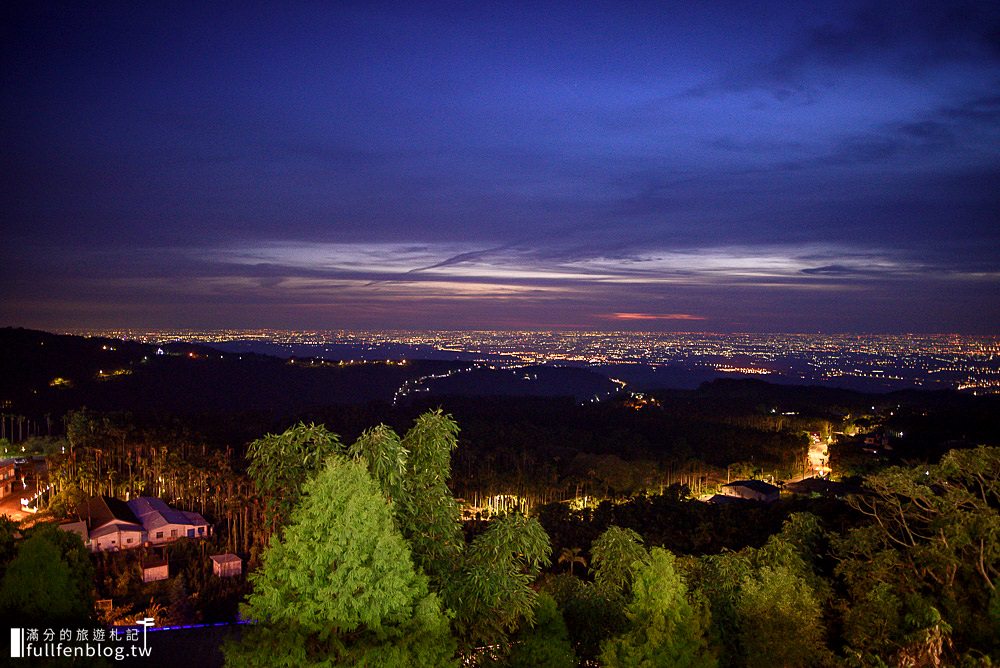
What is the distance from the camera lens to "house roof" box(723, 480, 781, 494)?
125ft

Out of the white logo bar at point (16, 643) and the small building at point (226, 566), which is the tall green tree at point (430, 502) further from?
the small building at point (226, 566)

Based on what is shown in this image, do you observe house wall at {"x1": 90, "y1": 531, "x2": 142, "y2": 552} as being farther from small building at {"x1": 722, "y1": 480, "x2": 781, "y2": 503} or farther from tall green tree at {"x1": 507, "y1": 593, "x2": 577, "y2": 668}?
small building at {"x1": 722, "y1": 480, "x2": 781, "y2": 503}

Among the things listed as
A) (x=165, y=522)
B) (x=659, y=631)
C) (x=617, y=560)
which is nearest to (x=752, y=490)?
(x=617, y=560)

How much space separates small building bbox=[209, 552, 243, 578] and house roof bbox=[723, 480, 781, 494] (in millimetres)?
29496

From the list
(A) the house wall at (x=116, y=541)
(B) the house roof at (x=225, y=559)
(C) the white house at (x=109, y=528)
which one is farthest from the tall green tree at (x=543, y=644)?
(A) the house wall at (x=116, y=541)

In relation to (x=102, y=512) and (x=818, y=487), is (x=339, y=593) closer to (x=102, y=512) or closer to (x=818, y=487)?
(x=102, y=512)

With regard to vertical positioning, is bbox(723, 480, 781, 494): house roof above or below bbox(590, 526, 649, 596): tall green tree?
below

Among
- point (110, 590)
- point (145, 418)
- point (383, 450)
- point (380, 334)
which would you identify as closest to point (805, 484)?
point (110, 590)

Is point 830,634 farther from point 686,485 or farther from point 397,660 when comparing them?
point 686,485

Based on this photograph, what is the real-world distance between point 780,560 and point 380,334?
182134 millimetres

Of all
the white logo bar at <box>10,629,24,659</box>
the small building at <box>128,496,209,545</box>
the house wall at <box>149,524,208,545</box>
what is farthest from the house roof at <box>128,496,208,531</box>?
the white logo bar at <box>10,629,24,659</box>

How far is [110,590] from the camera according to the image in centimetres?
1758

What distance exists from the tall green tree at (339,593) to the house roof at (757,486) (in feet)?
122

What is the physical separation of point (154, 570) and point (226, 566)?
76.3 inches
